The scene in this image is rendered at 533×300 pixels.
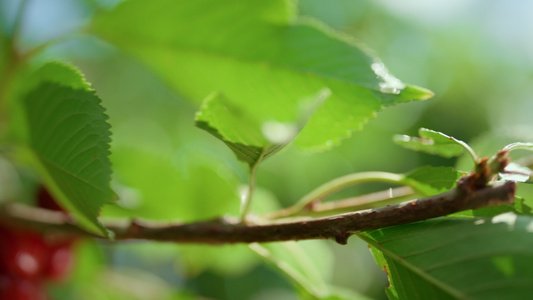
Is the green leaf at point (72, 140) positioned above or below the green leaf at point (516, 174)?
below

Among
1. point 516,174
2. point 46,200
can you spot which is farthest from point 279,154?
point 516,174

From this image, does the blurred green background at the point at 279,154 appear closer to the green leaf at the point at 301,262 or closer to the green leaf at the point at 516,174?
the green leaf at the point at 301,262

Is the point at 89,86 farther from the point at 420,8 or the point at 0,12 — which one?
the point at 420,8

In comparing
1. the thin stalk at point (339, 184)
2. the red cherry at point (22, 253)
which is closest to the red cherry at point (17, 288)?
the red cherry at point (22, 253)

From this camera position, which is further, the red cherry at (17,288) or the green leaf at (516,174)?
the red cherry at (17,288)

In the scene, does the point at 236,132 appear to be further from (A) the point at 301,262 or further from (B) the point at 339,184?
(A) the point at 301,262

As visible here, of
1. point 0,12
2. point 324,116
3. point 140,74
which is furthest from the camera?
point 140,74

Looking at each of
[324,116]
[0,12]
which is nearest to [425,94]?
[324,116]
